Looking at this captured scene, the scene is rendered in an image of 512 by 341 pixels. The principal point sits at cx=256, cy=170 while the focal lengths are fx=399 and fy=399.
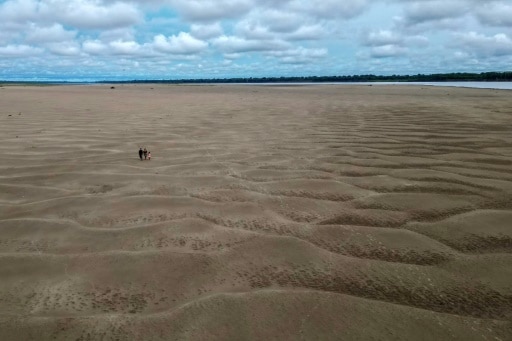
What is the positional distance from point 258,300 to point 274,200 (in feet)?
5.36

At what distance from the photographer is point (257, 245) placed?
2758mm

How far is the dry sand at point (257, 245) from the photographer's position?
1954mm

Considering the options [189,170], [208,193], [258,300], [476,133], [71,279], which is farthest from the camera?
[476,133]

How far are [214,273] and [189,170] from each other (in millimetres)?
2534

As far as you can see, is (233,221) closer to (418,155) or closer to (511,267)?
(511,267)

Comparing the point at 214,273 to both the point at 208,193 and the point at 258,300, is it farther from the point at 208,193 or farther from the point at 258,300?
the point at 208,193

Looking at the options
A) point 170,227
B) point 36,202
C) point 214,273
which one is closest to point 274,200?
point 170,227

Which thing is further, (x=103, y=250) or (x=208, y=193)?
(x=208, y=193)

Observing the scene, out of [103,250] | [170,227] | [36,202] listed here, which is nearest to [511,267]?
[170,227]

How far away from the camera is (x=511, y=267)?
242 cm

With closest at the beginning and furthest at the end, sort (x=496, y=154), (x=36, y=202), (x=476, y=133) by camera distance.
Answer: (x=36, y=202), (x=496, y=154), (x=476, y=133)

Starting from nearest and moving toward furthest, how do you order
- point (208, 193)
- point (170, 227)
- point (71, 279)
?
point (71, 279) < point (170, 227) < point (208, 193)

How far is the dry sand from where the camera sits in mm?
1954

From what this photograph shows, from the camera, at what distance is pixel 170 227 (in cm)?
306
